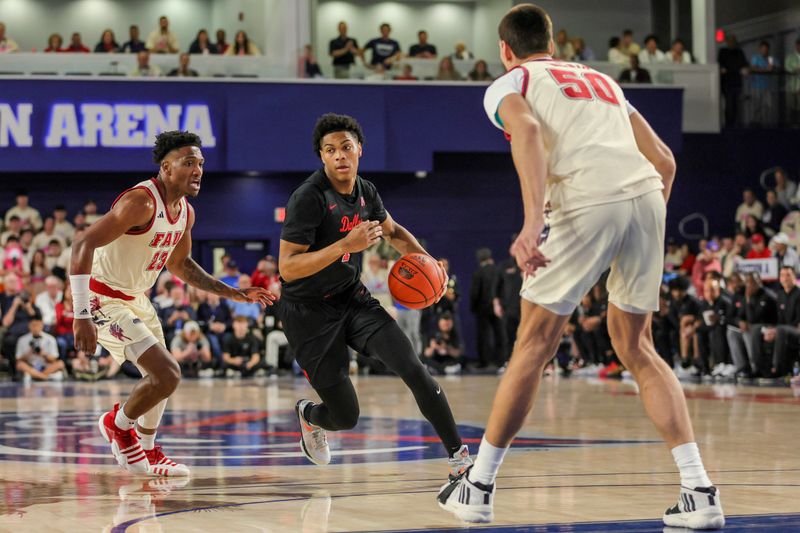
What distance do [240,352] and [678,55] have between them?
11.0 m

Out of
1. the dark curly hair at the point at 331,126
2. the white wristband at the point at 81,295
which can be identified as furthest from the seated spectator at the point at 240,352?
the dark curly hair at the point at 331,126

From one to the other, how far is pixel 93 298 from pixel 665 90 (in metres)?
17.6

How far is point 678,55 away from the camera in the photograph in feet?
78.7

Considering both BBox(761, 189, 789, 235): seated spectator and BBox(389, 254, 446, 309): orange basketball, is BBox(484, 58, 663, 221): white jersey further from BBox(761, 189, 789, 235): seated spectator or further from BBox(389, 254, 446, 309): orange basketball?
BBox(761, 189, 789, 235): seated spectator

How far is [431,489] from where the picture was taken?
6066 millimetres

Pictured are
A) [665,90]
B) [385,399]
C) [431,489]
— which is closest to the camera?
[431,489]

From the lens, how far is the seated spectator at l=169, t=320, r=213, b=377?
18078mm

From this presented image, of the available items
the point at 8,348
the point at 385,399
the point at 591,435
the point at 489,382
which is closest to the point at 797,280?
the point at 489,382

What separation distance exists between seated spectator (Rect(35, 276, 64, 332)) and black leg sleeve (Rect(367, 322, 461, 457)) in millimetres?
12714

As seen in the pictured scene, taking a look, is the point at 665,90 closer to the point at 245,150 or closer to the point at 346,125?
the point at 245,150

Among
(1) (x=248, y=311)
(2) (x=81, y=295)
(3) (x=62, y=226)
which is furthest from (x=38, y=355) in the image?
(2) (x=81, y=295)

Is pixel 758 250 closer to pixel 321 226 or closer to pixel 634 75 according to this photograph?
pixel 634 75

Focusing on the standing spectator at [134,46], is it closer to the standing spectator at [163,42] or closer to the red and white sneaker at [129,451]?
the standing spectator at [163,42]

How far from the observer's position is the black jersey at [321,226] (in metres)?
6.31
